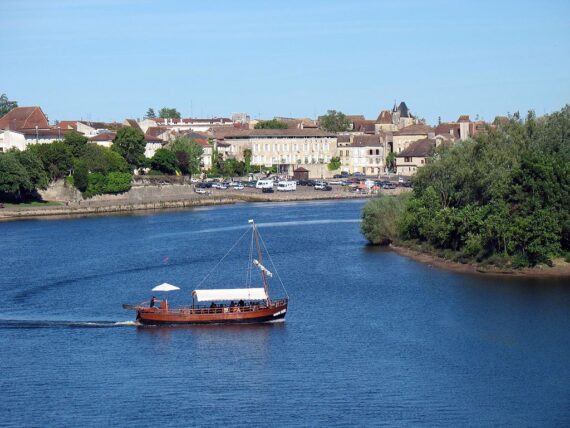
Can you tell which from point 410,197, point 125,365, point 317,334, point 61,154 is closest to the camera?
point 125,365

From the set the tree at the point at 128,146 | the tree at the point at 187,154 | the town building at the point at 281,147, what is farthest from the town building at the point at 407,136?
the tree at the point at 128,146

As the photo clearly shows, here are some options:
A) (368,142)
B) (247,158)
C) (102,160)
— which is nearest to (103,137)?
(102,160)

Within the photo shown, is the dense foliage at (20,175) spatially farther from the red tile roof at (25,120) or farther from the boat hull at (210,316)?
the boat hull at (210,316)

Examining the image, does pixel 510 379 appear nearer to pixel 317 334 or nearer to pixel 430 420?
pixel 430 420

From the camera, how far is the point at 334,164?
10956 cm

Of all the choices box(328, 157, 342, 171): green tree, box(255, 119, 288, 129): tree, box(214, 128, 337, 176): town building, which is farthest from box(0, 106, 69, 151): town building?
box(255, 119, 288, 129): tree

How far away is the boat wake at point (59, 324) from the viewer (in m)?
33.3

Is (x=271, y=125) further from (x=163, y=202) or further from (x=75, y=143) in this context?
(x=75, y=143)

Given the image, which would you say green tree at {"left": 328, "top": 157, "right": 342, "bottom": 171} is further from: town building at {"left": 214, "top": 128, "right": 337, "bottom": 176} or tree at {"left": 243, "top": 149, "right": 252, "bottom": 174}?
tree at {"left": 243, "top": 149, "right": 252, "bottom": 174}

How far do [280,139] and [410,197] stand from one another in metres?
56.6

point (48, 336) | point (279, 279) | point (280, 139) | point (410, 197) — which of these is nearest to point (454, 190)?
point (410, 197)

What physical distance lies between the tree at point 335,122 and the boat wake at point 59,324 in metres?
97.5

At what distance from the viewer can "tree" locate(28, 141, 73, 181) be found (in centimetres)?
7700

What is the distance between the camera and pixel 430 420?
78.0 feet
